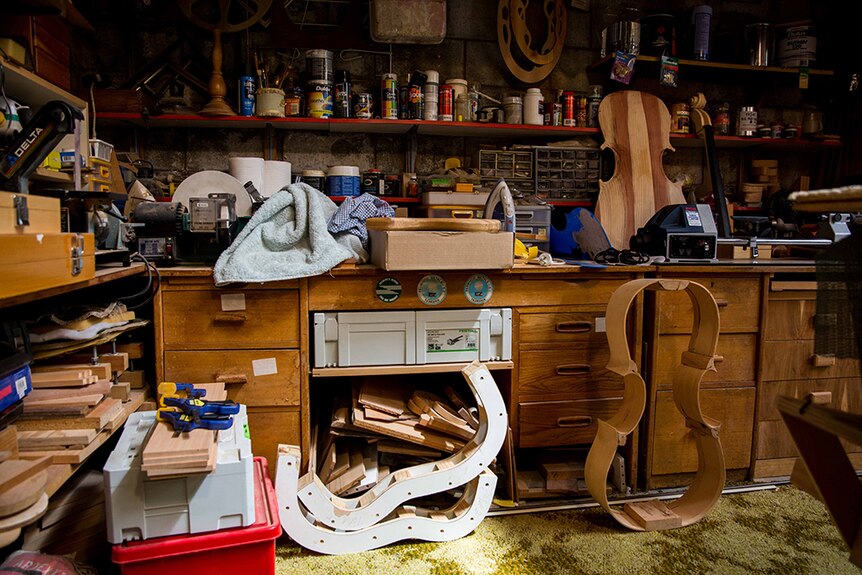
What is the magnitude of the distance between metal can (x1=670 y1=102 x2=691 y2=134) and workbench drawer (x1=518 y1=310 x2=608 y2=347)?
153 cm

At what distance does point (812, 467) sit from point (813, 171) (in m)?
3.21

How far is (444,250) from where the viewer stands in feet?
7.07

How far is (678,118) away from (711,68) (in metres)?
0.36

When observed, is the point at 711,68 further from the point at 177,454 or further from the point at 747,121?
the point at 177,454

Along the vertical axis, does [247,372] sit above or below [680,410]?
above

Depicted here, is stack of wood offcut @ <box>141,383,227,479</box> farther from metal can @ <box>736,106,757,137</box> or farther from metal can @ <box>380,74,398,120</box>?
metal can @ <box>736,106,757,137</box>

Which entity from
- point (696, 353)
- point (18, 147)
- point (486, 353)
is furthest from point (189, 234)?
point (696, 353)

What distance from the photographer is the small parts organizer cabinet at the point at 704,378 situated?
96.0 inches

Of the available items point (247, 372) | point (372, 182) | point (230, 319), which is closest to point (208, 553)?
point (247, 372)

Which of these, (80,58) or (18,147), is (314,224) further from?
(80,58)

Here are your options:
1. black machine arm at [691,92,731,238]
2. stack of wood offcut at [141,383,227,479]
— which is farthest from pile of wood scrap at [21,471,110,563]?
black machine arm at [691,92,731,238]

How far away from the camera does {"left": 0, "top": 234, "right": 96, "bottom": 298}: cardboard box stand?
1.12 metres

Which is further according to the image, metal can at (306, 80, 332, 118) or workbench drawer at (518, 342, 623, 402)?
metal can at (306, 80, 332, 118)

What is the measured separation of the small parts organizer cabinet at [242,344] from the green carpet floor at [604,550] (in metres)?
0.48
